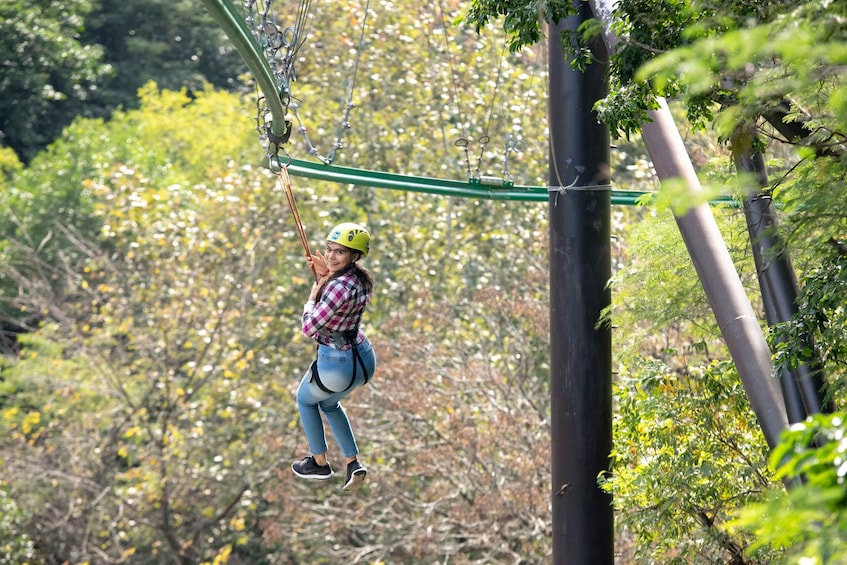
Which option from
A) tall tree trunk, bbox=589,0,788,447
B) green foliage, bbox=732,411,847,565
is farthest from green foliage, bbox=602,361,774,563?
green foliage, bbox=732,411,847,565

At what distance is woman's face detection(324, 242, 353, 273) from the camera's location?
21.7 feet

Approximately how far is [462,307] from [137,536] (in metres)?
5.99

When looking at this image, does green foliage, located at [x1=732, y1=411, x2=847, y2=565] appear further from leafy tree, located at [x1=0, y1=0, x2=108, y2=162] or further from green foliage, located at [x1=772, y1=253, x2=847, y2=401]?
leafy tree, located at [x1=0, y1=0, x2=108, y2=162]

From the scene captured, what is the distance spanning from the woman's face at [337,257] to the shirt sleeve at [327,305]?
102 millimetres

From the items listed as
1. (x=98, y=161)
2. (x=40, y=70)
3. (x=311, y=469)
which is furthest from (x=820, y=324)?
(x=40, y=70)

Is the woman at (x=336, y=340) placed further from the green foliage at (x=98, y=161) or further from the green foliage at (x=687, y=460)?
the green foliage at (x=98, y=161)

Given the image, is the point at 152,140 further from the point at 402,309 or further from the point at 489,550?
the point at 489,550

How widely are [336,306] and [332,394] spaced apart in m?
0.65

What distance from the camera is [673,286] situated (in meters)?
8.07

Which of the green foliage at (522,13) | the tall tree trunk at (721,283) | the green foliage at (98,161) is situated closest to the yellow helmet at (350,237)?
the green foliage at (522,13)

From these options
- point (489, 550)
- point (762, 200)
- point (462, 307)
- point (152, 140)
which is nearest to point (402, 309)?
point (462, 307)

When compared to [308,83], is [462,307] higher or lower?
lower

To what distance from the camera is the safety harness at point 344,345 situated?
6.82 m

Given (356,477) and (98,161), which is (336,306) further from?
(98,161)
